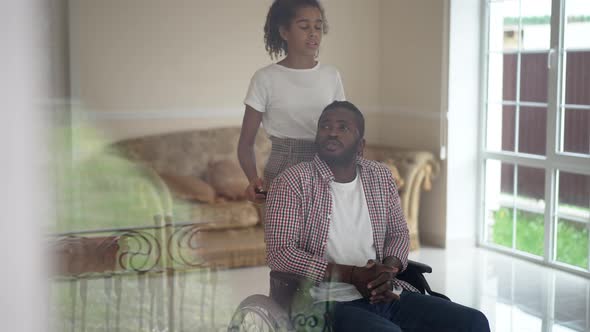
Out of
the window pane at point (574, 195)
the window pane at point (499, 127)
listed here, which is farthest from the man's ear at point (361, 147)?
the window pane at point (574, 195)

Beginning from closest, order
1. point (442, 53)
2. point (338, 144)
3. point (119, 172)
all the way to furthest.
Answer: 1. point (119, 172)
2. point (338, 144)
3. point (442, 53)

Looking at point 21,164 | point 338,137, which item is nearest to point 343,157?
point 338,137

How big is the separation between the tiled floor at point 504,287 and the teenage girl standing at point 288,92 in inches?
10.1

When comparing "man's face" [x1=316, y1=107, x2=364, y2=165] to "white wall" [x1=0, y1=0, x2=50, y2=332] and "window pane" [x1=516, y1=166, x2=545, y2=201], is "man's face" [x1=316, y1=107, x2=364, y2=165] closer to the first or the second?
"window pane" [x1=516, y1=166, x2=545, y2=201]

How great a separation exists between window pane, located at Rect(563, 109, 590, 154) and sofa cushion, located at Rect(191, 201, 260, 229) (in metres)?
1.39

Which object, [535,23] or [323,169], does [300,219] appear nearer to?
[323,169]

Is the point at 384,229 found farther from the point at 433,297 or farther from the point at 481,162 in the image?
the point at 481,162

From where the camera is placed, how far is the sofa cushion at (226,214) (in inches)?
64.4

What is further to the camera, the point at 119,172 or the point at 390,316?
the point at 390,316

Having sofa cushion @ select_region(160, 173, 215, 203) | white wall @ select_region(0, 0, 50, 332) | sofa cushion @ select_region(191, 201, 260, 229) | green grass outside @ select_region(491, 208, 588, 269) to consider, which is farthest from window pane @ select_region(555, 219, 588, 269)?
white wall @ select_region(0, 0, 50, 332)

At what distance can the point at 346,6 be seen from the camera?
1.78 metres

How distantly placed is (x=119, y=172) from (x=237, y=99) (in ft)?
1.10

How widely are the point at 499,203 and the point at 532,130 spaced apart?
0.31 m

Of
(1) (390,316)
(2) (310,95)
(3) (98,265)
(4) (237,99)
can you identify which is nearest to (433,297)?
(1) (390,316)
